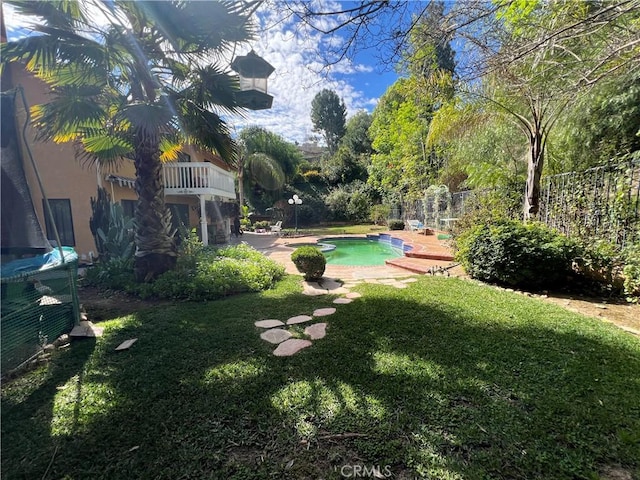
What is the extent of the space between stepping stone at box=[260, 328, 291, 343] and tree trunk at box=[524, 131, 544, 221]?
259 inches

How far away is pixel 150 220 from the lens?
6.14m

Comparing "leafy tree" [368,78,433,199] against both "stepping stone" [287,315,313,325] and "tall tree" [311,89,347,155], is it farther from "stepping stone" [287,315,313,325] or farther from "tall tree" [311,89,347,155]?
"stepping stone" [287,315,313,325]

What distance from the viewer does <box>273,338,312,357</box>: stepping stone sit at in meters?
3.29

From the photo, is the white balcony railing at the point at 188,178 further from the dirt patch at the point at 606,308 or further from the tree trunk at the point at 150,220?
the dirt patch at the point at 606,308

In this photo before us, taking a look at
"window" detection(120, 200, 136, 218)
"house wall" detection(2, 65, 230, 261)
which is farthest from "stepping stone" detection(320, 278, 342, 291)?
"window" detection(120, 200, 136, 218)

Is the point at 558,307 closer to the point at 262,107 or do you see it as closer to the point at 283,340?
the point at 283,340

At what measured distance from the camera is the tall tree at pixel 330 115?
42.3 meters

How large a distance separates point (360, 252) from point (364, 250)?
0.63m

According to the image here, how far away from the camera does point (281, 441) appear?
2.03m

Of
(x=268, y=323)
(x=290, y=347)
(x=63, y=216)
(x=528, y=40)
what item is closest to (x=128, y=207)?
(x=63, y=216)

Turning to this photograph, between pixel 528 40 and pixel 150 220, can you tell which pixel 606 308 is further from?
pixel 150 220

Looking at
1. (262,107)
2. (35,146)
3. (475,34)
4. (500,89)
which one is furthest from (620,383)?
(35,146)

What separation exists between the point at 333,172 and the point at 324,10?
28.2 metres

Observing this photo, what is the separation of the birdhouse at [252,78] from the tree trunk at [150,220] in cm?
210
